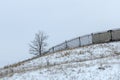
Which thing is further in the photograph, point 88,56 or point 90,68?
point 88,56

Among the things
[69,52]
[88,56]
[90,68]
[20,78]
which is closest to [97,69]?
[90,68]

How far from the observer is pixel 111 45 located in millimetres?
37938

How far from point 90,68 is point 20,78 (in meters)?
3.92

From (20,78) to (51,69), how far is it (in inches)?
83.5

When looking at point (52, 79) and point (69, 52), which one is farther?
point (69, 52)

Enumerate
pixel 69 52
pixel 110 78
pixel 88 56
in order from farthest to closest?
1. pixel 69 52
2. pixel 88 56
3. pixel 110 78

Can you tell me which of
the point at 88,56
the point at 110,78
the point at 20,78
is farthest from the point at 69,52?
the point at 110,78

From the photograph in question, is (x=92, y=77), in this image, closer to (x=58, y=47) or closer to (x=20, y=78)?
(x=20, y=78)

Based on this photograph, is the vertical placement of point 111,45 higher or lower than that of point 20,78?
higher

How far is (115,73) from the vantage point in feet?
79.2

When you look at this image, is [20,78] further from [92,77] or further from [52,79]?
[92,77]

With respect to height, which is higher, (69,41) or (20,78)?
(69,41)

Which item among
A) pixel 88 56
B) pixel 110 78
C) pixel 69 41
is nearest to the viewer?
pixel 110 78

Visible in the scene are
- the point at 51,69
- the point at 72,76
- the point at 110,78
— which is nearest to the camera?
the point at 110,78
